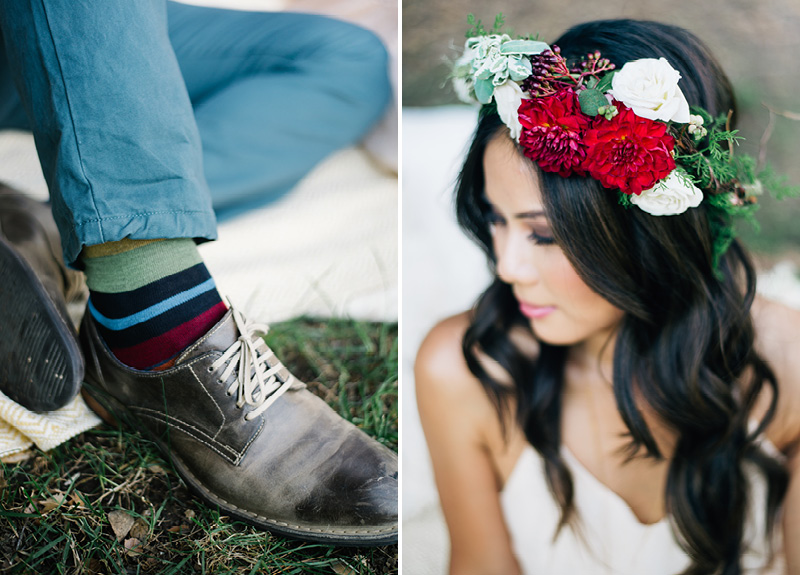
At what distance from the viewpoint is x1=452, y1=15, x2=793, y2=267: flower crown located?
2.26 feet

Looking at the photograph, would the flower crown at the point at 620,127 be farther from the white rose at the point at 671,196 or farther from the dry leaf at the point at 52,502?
the dry leaf at the point at 52,502

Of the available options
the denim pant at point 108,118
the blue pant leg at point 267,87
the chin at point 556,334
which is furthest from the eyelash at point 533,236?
the blue pant leg at point 267,87

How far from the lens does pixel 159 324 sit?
693 mm

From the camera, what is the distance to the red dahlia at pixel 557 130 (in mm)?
699

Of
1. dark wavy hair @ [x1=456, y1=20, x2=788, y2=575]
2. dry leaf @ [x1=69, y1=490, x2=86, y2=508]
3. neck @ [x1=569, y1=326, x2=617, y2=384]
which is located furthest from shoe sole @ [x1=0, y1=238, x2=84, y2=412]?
neck @ [x1=569, y1=326, x2=617, y2=384]

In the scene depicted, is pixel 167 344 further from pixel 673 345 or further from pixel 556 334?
pixel 673 345

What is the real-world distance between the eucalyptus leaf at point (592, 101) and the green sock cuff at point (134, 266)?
489mm

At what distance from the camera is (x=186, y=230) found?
0.68m

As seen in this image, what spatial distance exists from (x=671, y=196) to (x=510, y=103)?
0.22 metres

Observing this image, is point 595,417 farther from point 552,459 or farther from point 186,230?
point 186,230

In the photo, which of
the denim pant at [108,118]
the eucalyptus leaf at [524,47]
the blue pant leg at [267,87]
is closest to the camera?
the denim pant at [108,118]

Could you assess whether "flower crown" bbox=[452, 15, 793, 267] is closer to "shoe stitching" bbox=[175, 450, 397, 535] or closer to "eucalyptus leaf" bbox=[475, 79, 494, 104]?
"eucalyptus leaf" bbox=[475, 79, 494, 104]

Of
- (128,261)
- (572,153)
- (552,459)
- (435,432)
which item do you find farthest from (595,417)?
(128,261)

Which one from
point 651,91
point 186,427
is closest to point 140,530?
point 186,427
